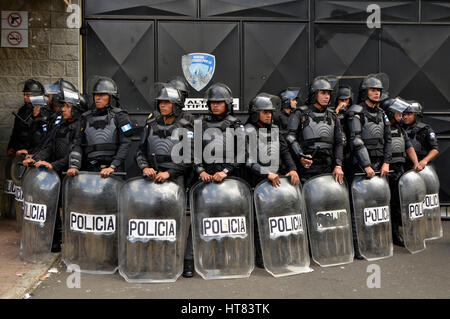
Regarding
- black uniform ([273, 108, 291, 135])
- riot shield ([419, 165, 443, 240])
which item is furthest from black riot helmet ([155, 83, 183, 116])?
riot shield ([419, 165, 443, 240])

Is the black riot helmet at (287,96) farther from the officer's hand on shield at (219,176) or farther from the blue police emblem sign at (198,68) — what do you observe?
the officer's hand on shield at (219,176)

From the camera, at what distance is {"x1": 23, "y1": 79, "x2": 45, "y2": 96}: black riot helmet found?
7.91 metres

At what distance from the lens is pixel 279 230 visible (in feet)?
17.3

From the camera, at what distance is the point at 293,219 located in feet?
17.6

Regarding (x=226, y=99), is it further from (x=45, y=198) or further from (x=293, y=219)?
(x=45, y=198)

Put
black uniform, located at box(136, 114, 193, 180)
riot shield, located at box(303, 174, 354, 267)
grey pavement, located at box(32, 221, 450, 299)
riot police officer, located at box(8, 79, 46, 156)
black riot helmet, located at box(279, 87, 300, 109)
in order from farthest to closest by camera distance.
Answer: black riot helmet, located at box(279, 87, 300, 109) → riot police officer, located at box(8, 79, 46, 156) → riot shield, located at box(303, 174, 354, 267) → black uniform, located at box(136, 114, 193, 180) → grey pavement, located at box(32, 221, 450, 299)

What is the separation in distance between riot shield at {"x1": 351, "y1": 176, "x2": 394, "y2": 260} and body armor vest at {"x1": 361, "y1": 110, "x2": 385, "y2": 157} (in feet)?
2.29

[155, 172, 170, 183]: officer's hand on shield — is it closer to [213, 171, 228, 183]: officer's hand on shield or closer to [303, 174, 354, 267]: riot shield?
[213, 171, 228, 183]: officer's hand on shield

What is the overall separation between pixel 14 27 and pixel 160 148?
14.7 feet

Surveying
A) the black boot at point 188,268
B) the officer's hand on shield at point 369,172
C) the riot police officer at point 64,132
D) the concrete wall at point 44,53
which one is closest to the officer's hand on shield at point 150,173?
the black boot at point 188,268

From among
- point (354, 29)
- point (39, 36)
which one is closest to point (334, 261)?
point (354, 29)

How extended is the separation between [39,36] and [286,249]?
5.78 metres

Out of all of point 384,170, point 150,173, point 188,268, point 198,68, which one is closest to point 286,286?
point 188,268

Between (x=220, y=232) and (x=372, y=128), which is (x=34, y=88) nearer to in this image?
(x=220, y=232)
